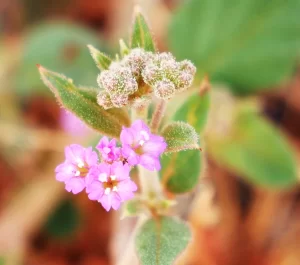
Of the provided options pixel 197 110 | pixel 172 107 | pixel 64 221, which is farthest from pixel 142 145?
pixel 64 221

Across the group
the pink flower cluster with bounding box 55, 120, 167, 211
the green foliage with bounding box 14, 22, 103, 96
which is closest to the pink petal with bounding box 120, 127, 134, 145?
the pink flower cluster with bounding box 55, 120, 167, 211

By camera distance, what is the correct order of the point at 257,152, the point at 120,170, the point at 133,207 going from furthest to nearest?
the point at 257,152
the point at 133,207
the point at 120,170

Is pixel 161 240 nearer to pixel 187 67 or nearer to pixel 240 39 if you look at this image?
pixel 187 67

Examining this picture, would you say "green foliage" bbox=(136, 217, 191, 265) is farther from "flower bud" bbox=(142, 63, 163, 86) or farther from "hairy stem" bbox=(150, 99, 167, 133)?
"flower bud" bbox=(142, 63, 163, 86)

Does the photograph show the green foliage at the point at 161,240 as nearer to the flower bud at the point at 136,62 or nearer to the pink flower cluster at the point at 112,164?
the pink flower cluster at the point at 112,164

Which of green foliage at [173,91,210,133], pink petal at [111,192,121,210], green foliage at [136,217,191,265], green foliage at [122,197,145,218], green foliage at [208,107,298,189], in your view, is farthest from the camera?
green foliage at [208,107,298,189]

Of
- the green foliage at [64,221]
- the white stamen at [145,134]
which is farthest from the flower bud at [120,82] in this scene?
the green foliage at [64,221]

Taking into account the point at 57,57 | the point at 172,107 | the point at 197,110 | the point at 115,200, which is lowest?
the point at 115,200

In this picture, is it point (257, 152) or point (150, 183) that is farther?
point (257, 152)
